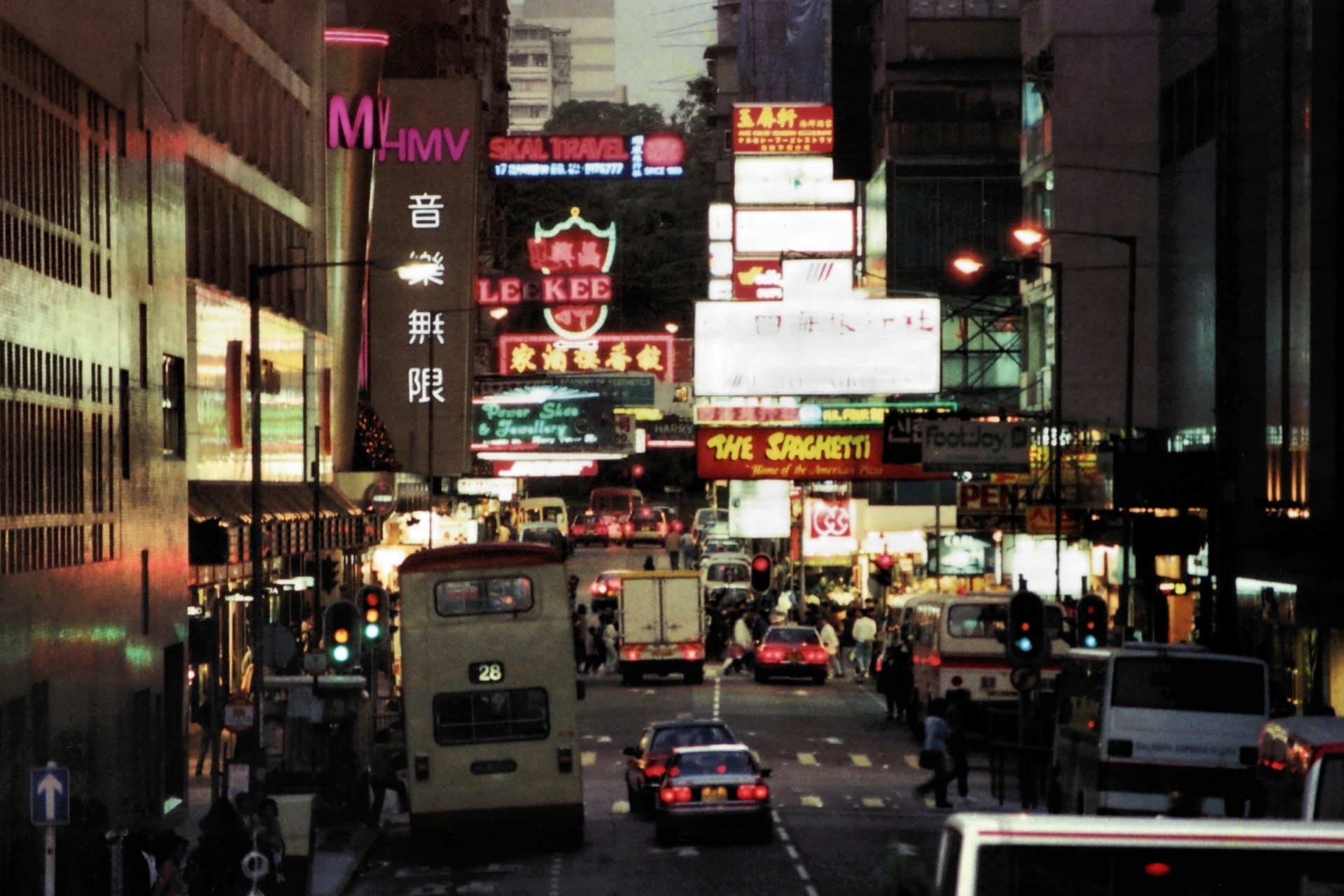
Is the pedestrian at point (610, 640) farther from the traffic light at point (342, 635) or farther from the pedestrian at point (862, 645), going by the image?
the traffic light at point (342, 635)

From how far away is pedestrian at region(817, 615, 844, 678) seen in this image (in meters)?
53.5

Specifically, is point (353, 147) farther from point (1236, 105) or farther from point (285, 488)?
point (1236, 105)

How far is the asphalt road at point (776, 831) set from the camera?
2373 centimetres

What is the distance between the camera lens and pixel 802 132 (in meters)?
71.0

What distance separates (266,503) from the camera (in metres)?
41.4

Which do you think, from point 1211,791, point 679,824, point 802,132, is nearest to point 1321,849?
point 1211,791

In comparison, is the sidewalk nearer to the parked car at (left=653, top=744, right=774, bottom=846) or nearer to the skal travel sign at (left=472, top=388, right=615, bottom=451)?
the parked car at (left=653, top=744, right=774, bottom=846)

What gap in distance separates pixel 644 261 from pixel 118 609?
8368cm

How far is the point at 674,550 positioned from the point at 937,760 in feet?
220

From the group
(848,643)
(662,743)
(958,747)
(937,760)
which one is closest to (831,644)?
(848,643)

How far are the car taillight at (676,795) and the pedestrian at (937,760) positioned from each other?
4650mm

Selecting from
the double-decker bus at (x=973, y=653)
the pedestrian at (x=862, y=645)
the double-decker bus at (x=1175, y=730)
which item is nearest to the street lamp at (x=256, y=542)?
the double-decker bus at (x=1175, y=730)

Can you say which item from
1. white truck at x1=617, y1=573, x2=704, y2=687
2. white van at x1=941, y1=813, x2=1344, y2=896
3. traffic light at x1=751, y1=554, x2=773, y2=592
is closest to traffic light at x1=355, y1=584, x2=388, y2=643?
white truck at x1=617, y1=573, x2=704, y2=687

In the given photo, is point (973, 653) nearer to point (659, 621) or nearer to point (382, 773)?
point (659, 621)
